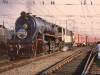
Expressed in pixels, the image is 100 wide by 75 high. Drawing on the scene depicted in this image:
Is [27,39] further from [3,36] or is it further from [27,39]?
[3,36]

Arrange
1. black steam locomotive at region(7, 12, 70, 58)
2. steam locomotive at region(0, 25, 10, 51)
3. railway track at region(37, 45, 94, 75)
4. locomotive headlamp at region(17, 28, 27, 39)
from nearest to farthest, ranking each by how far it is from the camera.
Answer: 1. railway track at region(37, 45, 94, 75)
2. black steam locomotive at region(7, 12, 70, 58)
3. locomotive headlamp at region(17, 28, 27, 39)
4. steam locomotive at region(0, 25, 10, 51)

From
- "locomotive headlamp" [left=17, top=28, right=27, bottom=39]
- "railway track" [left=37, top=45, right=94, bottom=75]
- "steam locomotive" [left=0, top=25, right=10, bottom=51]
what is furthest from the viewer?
"steam locomotive" [left=0, top=25, right=10, bottom=51]

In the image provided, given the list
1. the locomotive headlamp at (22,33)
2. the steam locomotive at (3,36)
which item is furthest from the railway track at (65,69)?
the steam locomotive at (3,36)

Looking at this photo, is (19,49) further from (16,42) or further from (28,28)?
(28,28)

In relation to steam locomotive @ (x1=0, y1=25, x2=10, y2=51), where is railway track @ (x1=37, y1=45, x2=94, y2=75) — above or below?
below

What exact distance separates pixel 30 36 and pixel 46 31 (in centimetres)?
307

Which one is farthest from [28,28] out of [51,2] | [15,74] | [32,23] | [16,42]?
[15,74]

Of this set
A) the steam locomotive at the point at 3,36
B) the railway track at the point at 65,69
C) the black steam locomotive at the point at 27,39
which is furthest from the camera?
the steam locomotive at the point at 3,36

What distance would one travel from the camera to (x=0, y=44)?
22.6 m

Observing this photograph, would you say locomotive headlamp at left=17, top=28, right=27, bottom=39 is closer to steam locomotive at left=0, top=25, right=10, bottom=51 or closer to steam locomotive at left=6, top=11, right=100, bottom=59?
steam locomotive at left=6, top=11, right=100, bottom=59

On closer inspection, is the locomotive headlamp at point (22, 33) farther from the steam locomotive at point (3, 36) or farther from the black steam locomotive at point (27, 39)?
the steam locomotive at point (3, 36)

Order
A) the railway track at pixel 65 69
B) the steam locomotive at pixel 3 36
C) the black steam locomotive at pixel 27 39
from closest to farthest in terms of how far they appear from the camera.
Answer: the railway track at pixel 65 69 → the black steam locomotive at pixel 27 39 → the steam locomotive at pixel 3 36

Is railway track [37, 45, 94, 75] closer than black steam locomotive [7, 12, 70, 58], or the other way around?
railway track [37, 45, 94, 75]

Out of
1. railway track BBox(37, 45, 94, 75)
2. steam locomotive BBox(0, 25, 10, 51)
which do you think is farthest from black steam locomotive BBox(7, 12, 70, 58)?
steam locomotive BBox(0, 25, 10, 51)
